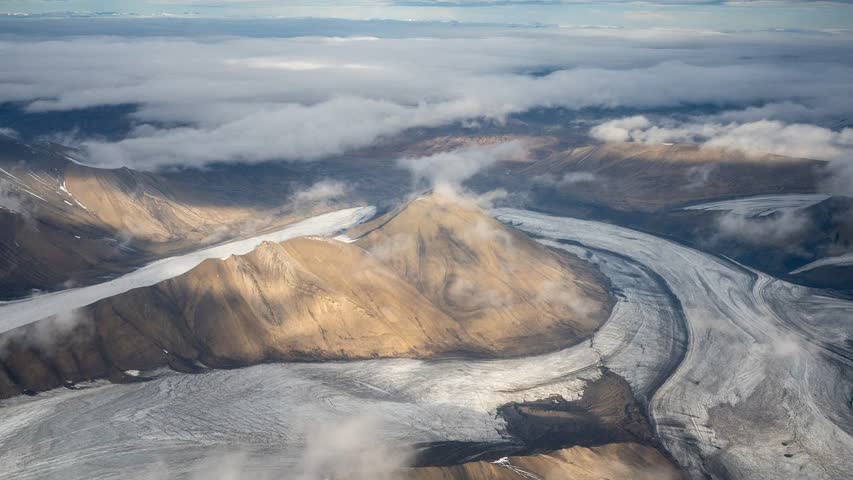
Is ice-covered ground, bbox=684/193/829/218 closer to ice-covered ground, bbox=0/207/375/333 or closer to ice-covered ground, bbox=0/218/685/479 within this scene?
ice-covered ground, bbox=0/218/685/479

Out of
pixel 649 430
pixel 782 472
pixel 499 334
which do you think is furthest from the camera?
pixel 499 334

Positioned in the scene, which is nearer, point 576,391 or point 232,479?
point 232,479

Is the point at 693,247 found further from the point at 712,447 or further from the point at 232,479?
the point at 232,479

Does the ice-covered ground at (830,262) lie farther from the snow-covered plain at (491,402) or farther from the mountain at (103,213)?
the mountain at (103,213)

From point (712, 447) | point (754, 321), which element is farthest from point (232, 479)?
point (754, 321)

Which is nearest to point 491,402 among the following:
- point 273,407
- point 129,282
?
point 273,407

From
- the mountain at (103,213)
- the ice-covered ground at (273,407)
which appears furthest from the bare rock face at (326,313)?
the mountain at (103,213)
